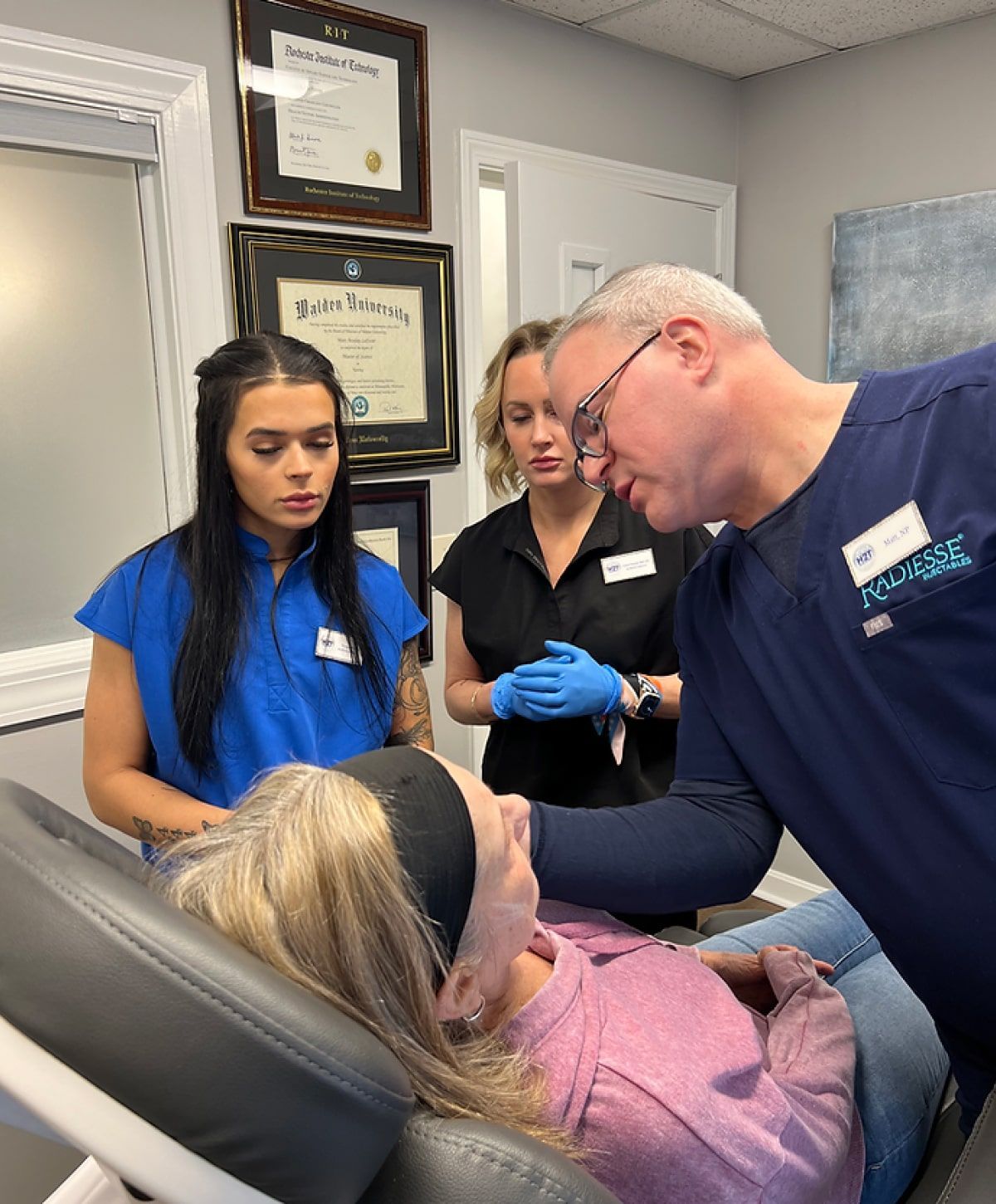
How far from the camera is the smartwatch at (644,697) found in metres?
1.57

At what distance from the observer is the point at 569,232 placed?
2645 mm

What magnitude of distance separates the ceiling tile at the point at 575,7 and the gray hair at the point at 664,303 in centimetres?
170

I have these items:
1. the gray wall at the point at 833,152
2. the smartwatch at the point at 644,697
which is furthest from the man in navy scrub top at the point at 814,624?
Answer: the gray wall at the point at 833,152

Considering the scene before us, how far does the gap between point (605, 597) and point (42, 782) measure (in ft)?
3.95

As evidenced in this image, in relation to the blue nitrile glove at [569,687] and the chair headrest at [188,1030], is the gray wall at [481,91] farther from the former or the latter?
the chair headrest at [188,1030]

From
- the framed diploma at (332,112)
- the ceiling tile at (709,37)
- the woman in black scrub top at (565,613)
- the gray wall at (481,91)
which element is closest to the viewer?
the woman in black scrub top at (565,613)

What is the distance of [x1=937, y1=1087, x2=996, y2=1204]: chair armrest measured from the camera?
77 centimetres

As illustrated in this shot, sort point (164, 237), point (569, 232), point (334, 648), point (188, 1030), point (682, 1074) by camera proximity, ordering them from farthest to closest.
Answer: point (569, 232) < point (164, 237) < point (334, 648) < point (682, 1074) < point (188, 1030)

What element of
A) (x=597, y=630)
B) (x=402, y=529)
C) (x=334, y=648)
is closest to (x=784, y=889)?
(x=402, y=529)

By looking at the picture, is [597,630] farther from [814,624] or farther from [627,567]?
[814,624]

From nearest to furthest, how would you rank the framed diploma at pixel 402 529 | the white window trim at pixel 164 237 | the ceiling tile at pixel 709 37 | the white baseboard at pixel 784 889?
1. the white window trim at pixel 164 237
2. the framed diploma at pixel 402 529
3. the ceiling tile at pixel 709 37
4. the white baseboard at pixel 784 889

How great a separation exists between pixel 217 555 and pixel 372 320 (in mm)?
1116

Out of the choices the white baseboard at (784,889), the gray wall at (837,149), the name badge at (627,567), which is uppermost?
the gray wall at (837,149)

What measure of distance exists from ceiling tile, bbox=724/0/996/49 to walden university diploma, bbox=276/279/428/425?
118 centimetres
